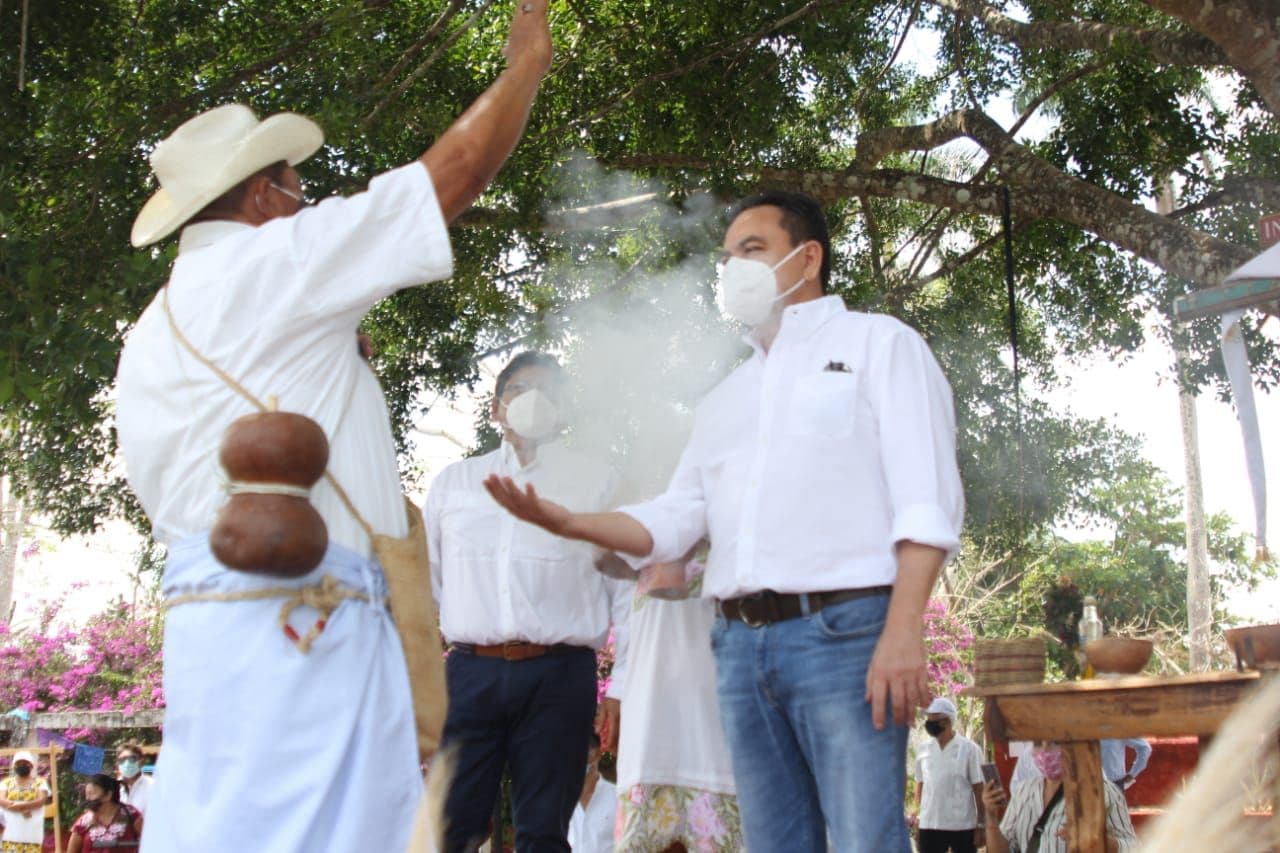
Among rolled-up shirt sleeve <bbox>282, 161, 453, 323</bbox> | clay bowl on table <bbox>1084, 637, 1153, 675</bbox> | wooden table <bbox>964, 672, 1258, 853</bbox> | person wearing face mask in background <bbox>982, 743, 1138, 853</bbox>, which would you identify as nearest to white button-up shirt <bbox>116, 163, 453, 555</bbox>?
rolled-up shirt sleeve <bbox>282, 161, 453, 323</bbox>

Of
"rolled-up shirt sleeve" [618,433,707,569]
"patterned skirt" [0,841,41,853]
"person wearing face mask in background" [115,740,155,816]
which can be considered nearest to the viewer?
"rolled-up shirt sleeve" [618,433,707,569]

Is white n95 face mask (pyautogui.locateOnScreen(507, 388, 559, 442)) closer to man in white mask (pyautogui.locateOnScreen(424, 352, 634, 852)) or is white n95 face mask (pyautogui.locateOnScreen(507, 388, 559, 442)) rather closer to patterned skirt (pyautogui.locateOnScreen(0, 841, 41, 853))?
man in white mask (pyautogui.locateOnScreen(424, 352, 634, 852))

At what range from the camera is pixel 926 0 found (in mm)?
9086

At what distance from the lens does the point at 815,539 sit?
2.53m

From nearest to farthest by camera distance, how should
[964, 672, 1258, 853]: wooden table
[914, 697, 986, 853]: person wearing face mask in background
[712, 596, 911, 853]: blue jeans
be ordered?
[712, 596, 911, 853]: blue jeans < [964, 672, 1258, 853]: wooden table < [914, 697, 986, 853]: person wearing face mask in background

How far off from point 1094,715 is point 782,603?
1.50 metres

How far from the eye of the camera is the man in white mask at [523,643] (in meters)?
3.88

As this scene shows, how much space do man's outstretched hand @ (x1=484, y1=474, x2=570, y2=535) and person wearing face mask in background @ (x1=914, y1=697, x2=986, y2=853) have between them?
7064mm

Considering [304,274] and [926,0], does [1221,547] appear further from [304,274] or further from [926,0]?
[304,274]

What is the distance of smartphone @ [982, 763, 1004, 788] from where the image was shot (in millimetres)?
8761

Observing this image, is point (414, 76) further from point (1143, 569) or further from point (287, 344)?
point (1143, 569)

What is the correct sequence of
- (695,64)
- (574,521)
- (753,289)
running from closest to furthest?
(574,521), (753,289), (695,64)

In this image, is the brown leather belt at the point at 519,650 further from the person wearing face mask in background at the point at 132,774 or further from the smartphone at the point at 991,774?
the person wearing face mask in background at the point at 132,774

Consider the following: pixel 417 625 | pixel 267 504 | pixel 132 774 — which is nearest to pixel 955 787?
pixel 417 625
